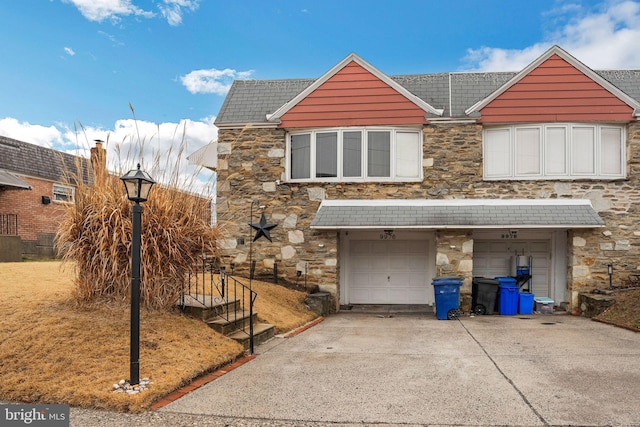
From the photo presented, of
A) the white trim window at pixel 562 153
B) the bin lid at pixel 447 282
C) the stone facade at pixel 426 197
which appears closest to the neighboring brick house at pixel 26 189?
the stone facade at pixel 426 197

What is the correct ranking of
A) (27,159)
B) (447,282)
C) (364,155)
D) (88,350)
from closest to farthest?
(88,350) → (447,282) → (364,155) → (27,159)

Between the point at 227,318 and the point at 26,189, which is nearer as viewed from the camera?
the point at 227,318

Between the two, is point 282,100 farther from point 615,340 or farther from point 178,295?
point 615,340

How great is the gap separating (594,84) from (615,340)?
7.74 meters

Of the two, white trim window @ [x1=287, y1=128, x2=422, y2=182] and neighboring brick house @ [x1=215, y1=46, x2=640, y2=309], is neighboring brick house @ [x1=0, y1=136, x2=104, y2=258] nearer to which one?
neighboring brick house @ [x1=215, y1=46, x2=640, y2=309]

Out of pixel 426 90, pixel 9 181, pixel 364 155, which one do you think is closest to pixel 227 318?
pixel 364 155

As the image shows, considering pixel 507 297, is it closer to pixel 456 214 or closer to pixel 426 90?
pixel 456 214

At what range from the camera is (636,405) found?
5273mm

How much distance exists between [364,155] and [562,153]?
5521 millimetres

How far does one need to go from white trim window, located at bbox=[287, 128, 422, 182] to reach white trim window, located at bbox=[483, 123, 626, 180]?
2.23 meters

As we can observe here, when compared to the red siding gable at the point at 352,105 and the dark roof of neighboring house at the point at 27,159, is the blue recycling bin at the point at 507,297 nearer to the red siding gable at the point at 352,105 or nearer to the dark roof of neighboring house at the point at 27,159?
the red siding gable at the point at 352,105

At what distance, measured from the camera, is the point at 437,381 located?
244 inches

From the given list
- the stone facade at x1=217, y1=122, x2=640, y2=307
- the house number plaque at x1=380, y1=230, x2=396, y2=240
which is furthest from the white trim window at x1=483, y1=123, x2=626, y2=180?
the house number plaque at x1=380, y1=230, x2=396, y2=240

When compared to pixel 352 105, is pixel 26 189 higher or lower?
lower
